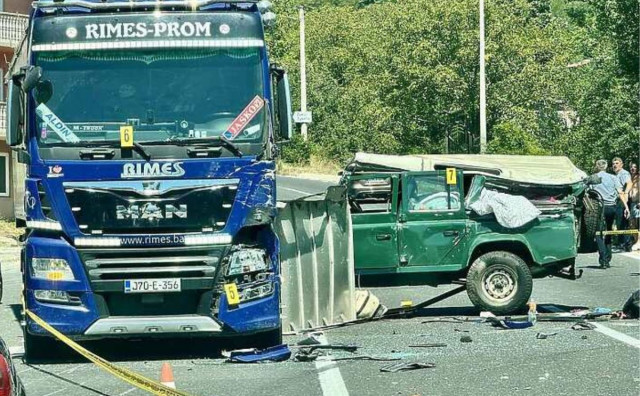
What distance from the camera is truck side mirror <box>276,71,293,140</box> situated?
11.4 metres

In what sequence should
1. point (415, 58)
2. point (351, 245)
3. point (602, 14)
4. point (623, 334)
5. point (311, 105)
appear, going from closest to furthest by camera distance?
point (623, 334)
point (351, 245)
point (602, 14)
point (415, 58)
point (311, 105)

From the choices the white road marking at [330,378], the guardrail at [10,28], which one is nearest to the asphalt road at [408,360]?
the white road marking at [330,378]

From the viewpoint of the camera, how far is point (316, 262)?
13656mm

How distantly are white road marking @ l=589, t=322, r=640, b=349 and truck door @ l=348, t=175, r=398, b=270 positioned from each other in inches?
98.6

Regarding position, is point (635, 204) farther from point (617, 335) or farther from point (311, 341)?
point (311, 341)

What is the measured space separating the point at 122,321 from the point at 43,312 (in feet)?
2.44

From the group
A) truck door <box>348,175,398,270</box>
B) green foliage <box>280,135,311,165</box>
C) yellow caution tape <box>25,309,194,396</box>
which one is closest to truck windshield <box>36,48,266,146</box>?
yellow caution tape <box>25,309,194,396</box>

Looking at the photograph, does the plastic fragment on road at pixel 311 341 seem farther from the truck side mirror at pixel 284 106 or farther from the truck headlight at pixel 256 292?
the truck side mirror at pixel 284 106

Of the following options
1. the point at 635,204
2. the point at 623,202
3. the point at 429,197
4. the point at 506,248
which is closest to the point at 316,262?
the point at 429,197

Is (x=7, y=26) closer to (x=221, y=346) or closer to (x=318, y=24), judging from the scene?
(x=221, y=346)

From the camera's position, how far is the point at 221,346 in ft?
42.3

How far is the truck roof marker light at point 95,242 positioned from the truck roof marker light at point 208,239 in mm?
653

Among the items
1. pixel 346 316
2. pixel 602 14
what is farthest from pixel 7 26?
pixel 346 316

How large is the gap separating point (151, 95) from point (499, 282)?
5275 millimetres
